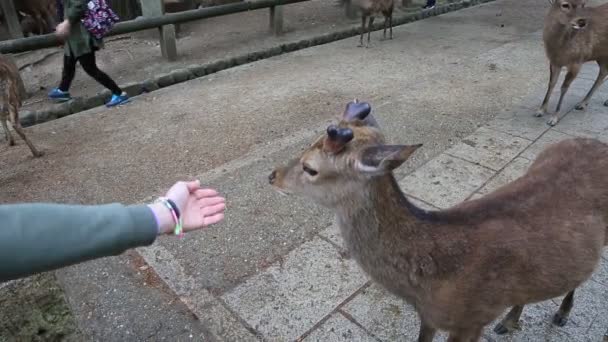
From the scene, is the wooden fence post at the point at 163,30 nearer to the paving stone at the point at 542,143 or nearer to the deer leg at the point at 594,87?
the paving stone at the point at 542,143

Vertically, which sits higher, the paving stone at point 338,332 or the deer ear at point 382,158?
the deer ear at point 382,158

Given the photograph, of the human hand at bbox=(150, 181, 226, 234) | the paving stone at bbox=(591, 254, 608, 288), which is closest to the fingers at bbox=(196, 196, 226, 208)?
the human hand at bbox=(150, 181, 226, 234)

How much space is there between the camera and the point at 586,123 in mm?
5105

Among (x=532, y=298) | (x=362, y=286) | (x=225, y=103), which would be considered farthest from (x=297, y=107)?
(x=532, y=298)

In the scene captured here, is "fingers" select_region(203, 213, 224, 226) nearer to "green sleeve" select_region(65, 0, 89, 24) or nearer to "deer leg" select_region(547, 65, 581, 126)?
"deer leg" select_region(547, 65, 581, 126)

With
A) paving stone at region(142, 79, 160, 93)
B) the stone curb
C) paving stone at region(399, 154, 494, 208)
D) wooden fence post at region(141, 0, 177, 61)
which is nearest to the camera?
paving stone at region(399, 154, 494, 208)

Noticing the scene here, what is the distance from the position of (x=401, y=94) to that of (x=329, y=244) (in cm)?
341

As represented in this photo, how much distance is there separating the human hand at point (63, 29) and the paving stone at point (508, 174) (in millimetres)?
4909

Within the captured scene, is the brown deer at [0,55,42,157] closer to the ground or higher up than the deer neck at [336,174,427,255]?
closer to the ground

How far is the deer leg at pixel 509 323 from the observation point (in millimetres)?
2488

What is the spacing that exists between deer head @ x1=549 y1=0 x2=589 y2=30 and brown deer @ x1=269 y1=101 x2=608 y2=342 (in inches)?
141

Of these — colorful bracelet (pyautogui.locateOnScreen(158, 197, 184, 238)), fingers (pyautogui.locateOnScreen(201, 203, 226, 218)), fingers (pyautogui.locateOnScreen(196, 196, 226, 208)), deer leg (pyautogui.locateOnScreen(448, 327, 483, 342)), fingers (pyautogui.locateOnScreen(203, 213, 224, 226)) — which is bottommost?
deer leg (pyautogui.locateOnScreen(448, 327, 483, 342))

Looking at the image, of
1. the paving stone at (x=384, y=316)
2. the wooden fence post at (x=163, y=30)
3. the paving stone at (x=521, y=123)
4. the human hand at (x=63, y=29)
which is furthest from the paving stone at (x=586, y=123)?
the wooden fence post at (x=163, y=30)

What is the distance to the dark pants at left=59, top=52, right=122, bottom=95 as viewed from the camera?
5.79 meters
